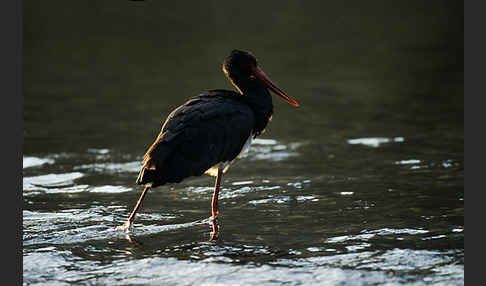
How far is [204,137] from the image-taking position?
689 centimetres

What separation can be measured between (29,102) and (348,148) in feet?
21.7

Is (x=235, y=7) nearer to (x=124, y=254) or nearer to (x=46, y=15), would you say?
(x=46, y=15)

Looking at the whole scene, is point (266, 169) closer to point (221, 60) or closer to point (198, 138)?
point (198, 138)

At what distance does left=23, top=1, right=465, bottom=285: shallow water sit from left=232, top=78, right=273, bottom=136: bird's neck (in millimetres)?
806

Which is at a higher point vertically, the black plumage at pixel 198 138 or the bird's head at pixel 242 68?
the bird's head at pixel 242 68

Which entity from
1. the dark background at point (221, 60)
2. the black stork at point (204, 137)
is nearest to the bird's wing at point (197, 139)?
the black stork at point (204, 137)

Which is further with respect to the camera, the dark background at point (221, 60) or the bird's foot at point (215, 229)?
the dark background at point (221, 60)

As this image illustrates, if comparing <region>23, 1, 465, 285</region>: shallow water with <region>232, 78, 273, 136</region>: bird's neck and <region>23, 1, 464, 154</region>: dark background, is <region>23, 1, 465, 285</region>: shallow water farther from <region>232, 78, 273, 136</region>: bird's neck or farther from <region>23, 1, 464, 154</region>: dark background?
<region>232, 78, 273, 136</region>: bird's neck

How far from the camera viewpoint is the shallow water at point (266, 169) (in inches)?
226

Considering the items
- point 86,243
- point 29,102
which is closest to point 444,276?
point 86,243

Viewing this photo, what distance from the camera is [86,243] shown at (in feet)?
21.1

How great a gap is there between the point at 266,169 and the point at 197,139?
9.35 feet

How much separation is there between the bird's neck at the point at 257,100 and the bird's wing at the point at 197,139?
0.81 feet

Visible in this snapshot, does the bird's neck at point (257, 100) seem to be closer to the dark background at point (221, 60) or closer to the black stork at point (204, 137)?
the black stork at point (204, 137)
